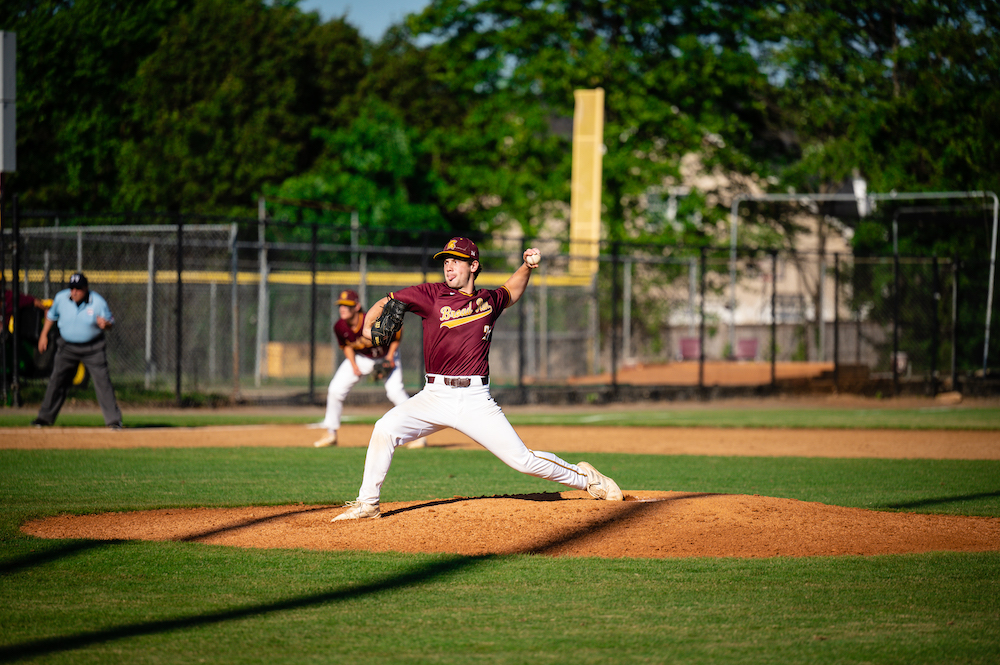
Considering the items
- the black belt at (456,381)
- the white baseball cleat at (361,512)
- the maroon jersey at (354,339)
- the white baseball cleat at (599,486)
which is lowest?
the white baseball cleat at (361,512)

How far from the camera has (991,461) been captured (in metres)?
12.0

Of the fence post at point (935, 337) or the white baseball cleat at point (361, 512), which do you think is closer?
the white baseball cleat at point (361, 512)

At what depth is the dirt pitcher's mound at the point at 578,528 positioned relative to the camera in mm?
6582

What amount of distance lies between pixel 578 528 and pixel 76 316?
8.78 metres

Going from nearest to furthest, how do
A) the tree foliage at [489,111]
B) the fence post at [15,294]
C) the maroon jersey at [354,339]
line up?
the maroon jersey at [354,339] → the fence post at [15,294] → the tree foliage at [489,111]

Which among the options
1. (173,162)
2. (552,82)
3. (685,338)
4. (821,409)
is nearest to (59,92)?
(173,162)

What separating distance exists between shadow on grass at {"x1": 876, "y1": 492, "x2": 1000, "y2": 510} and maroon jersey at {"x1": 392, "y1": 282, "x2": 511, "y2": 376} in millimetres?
4117

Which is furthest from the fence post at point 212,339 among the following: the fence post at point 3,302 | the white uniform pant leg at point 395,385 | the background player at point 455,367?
the background player at point 455,367

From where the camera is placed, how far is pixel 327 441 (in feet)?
42.0

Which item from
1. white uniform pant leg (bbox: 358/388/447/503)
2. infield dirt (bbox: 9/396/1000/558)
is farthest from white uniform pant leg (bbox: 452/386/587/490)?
infield dirt (bbox: 9/396/1000/558)

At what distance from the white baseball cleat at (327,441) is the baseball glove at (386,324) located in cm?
649

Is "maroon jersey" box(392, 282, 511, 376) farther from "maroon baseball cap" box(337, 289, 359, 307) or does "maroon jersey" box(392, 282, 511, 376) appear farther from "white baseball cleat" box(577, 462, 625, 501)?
"maroon baseball cap" box(337, 289, 359, 307)

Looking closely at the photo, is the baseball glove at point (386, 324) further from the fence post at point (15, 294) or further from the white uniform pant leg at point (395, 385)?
the fence post at point (15, 294)

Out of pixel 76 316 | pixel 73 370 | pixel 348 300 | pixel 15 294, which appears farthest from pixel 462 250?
pixel 15 294
